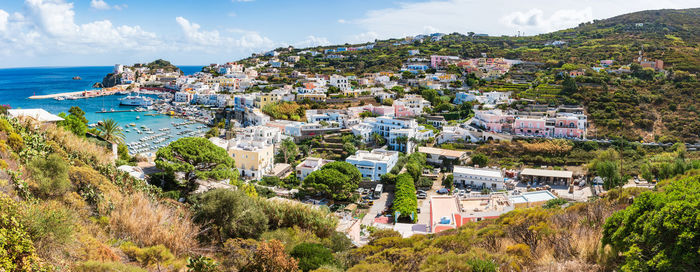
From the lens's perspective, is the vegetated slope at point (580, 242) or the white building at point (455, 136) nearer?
the vegetated slope at point (580, 242)

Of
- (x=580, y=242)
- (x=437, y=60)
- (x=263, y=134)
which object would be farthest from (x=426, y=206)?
(x=437, y=60)

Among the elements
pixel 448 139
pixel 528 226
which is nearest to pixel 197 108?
pixel 448 139

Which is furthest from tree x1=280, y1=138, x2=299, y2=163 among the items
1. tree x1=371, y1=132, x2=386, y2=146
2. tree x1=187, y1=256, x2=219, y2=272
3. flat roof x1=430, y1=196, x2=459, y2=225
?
tree x1=187, y1=256, x2=219, y2=272

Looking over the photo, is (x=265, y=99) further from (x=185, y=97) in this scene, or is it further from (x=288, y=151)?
(x=185, y=97)

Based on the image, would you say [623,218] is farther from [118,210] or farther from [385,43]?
[385,43]

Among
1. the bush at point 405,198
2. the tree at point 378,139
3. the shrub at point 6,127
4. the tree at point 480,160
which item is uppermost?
the shrub at point 6,127

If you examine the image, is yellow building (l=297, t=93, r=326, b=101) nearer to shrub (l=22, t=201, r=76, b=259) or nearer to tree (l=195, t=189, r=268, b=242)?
tree (l=195, t=189, r=268, b=242)

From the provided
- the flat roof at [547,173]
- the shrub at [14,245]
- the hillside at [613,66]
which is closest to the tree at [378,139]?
the flat roof at [547,173]

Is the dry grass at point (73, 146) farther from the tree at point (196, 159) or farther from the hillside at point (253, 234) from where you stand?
the tree at point (196, 159)
